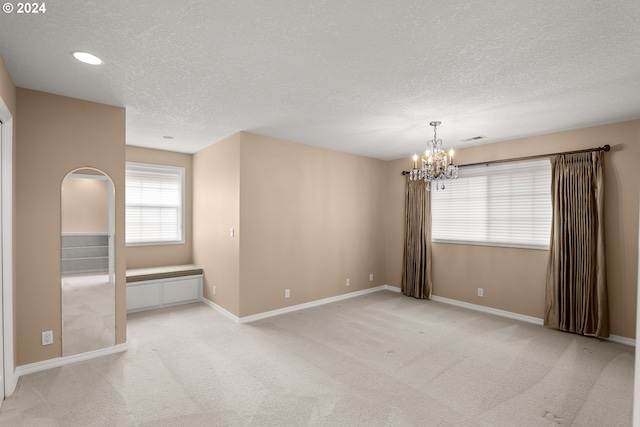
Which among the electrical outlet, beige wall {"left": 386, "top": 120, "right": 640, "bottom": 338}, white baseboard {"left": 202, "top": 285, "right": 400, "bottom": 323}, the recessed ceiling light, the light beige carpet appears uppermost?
the recessed ceiling light

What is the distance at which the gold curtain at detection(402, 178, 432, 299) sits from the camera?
5559 mm

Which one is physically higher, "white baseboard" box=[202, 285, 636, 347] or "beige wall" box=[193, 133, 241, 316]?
"beige wall" box=[193, 133, 241, 316]

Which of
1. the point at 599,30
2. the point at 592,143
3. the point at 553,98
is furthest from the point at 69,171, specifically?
the point at 592,143

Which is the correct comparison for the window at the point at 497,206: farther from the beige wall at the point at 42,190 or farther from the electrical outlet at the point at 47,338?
the electrical outlet at the point at 47,338

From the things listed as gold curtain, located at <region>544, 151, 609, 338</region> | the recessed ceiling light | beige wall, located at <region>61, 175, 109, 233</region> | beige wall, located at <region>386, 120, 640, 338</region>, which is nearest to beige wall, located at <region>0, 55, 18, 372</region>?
beige wall, located at <region>61, 175, 109, 233</region>

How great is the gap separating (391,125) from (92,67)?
3.09 meters

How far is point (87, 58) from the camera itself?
234 cm

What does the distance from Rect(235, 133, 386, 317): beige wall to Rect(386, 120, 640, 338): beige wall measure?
595 mm

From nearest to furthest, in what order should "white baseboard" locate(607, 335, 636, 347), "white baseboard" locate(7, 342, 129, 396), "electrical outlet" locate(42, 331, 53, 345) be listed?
1. "white baseboard" locate(7, 342, 129, 396)
2. "electrical outlet" locate(42, 331, 53, 345)
3. "white baseboard" locate(607, 335, 636, 347)

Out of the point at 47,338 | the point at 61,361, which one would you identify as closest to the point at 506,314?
the point at 61,361

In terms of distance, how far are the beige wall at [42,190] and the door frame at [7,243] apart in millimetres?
289

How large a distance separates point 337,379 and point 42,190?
3276 mm

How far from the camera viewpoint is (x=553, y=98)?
3043 millimetres

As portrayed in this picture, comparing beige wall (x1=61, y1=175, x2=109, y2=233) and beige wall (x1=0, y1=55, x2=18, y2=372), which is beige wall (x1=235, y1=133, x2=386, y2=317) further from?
beige wall (x1=0, y1=55, x2=18, y2=372)
